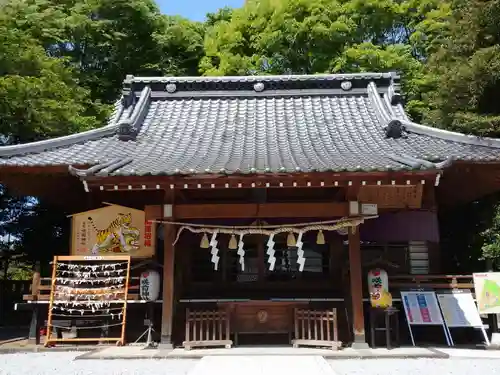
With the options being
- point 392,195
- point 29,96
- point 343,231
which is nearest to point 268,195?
point 343,231

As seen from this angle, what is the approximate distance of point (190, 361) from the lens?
7.59 m

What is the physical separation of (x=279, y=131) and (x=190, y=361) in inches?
229

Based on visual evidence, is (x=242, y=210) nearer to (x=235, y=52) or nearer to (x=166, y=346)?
(x=166, y=346)

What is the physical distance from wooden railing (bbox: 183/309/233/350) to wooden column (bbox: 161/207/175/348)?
322mm

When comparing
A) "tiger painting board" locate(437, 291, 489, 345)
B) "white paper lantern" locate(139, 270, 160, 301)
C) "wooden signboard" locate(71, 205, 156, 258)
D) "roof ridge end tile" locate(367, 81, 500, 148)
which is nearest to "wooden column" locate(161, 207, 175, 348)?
"white paper lantern" locate(139, 270, 160, 301)

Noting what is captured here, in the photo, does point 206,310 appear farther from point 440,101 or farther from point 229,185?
point 440,101

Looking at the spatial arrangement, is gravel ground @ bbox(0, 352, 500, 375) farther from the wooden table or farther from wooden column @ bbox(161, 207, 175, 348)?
the wooden table

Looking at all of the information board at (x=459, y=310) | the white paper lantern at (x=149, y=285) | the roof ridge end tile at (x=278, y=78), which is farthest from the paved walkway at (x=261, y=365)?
the roof ridge end tile at (x=278, y=78)

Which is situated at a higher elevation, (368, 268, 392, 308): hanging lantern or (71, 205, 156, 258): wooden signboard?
(71, 205, 156, 258): wooden signboard

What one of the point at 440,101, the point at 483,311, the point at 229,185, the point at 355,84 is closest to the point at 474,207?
the point at 440,101

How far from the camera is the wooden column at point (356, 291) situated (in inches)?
333

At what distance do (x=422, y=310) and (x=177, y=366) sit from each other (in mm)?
4942

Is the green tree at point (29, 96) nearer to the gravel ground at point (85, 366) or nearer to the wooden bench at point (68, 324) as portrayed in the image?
the wooden bench at point (68, 324)

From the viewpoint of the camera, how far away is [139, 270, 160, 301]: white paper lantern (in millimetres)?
9055
